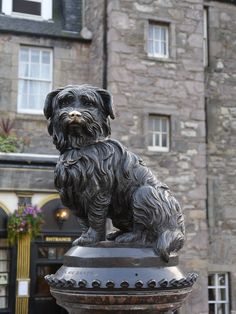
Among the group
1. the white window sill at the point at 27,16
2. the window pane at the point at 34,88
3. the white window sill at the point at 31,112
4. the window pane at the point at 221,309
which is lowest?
the window pane at the point at 221,309

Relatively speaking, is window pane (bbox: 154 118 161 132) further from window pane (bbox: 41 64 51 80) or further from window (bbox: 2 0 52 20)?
window (bbox: 2 0 52 20)

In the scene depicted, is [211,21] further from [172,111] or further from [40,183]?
[40,183]

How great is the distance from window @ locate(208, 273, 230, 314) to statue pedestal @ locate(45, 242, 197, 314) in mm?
10079

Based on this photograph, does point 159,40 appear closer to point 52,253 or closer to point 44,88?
point 44,88

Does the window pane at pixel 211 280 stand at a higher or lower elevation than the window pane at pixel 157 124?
lower

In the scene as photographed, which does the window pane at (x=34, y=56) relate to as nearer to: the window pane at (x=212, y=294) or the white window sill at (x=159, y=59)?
the white window sill at (x=159, y=59)

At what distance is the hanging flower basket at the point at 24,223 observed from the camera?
1025 centimetres

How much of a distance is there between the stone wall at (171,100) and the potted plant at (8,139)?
2.16 metres

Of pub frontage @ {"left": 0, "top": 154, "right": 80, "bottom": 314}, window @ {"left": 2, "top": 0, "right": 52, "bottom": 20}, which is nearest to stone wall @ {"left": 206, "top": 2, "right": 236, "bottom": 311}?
pub frontage @ {"left": 0, "top": 154, "right": 80, "bottom": 314}

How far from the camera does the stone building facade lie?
36.3ft

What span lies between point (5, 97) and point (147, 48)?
11.2 feet

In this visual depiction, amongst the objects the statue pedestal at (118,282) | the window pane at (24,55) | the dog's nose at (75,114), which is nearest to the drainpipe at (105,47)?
the window pane at (24,55)

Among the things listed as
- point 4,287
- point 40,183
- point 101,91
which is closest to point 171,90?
point 40,183

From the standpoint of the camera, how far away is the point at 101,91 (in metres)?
2.80
